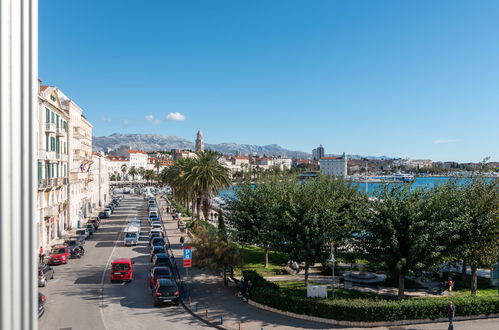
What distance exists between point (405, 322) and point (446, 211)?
6146 millimetres

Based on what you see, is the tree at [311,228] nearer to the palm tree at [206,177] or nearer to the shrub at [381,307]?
the shrub at [381,307]

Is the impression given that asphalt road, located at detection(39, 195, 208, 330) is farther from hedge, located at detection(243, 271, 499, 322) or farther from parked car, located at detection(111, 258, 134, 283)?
hedge, located at detection(243, 271, 499, 322)

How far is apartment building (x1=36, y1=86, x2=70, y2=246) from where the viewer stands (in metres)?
34.6

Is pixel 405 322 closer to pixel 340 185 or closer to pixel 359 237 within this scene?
pixel 359 237

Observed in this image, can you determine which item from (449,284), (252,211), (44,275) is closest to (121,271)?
(44,275)

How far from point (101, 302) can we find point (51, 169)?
23075mm

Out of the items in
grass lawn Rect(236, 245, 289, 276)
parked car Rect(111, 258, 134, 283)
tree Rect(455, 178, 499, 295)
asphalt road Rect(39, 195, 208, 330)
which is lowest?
grass lawn Rect(236, 245, 289, 276)

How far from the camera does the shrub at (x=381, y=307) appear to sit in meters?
16.8

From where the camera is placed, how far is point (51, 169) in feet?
126

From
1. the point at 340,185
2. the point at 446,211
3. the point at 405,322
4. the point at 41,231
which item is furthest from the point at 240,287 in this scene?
the point at 41,231

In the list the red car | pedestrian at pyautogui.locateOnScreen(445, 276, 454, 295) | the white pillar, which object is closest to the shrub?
pedestrian at pyautogui.locateOnScreen(445, 276, 454, 295)

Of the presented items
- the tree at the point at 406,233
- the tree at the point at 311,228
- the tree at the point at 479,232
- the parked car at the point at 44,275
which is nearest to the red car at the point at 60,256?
the parked car at the point at 44,275

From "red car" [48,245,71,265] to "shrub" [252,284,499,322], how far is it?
19014mm

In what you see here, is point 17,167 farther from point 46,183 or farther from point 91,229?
point 91,229
